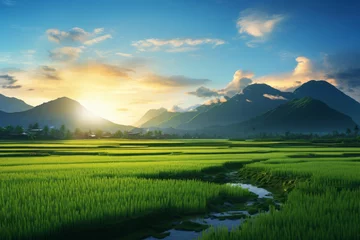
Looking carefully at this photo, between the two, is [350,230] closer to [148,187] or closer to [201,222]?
[201,222]

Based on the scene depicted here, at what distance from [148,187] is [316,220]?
7783 mm

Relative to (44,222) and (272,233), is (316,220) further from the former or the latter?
(44,222)

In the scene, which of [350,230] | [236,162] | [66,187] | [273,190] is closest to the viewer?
[350,230]

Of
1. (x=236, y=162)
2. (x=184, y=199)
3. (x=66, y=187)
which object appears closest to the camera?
(x=184, y=199)

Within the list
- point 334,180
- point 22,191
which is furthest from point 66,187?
point 334,180

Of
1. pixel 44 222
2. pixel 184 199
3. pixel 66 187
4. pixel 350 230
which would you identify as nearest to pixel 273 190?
pixel 184 199

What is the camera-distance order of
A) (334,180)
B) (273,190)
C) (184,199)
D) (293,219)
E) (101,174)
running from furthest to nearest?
(101,174) < (273,190) < (334,180) < (184,199) < (293,219)

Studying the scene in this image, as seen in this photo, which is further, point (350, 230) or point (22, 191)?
point (22, 191)

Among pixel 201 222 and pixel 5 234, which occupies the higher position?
pixel 5 234

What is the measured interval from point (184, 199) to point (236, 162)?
18342 mm

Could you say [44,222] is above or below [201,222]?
above

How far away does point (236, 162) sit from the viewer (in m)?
29.2

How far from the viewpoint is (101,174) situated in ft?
63.2

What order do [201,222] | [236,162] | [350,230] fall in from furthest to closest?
[236,162] < [201,222] < [350,230]
